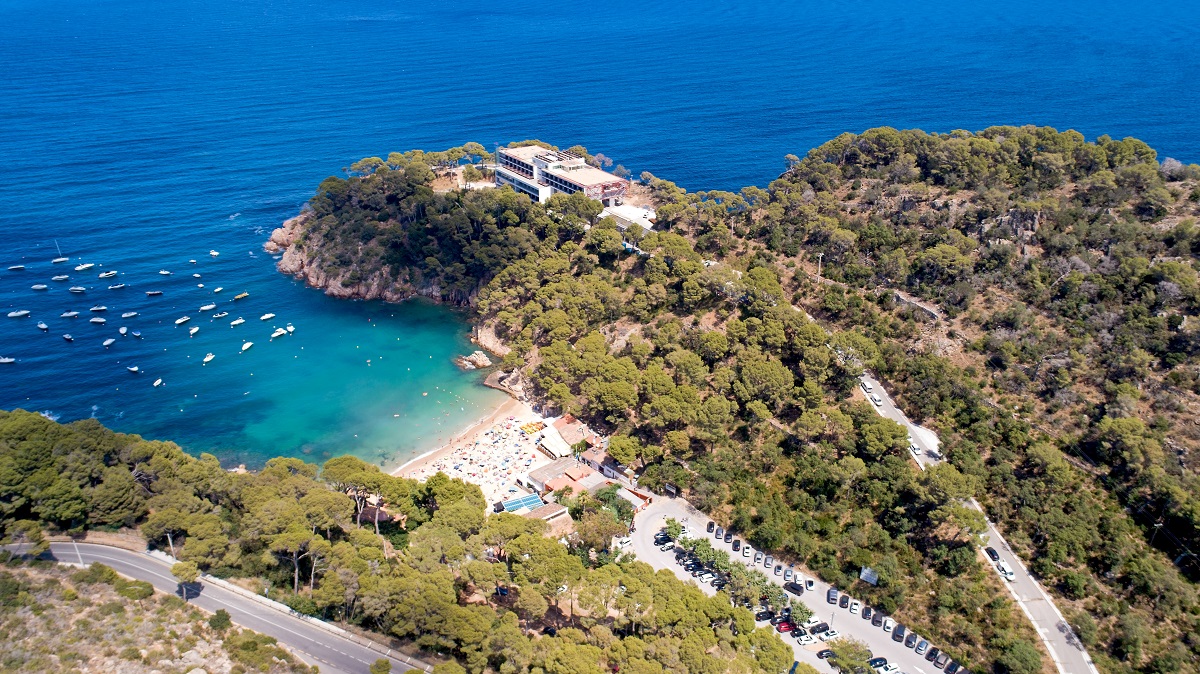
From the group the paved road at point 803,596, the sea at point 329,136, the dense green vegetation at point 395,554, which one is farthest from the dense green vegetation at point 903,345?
the sea at point 329,136

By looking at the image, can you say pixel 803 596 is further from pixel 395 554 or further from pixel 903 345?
pixel 395 554

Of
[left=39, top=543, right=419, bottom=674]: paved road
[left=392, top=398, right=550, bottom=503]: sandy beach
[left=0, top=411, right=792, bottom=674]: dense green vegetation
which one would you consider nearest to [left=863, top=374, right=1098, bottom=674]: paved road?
[left=0, top=411, right=792, bottom=674]: dense green vegetation

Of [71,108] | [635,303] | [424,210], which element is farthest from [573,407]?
[71,108]

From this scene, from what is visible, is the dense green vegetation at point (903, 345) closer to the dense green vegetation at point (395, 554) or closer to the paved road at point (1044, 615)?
the paved road at point (1044, 615)

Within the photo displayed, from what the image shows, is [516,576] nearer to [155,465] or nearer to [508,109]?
[155,465]

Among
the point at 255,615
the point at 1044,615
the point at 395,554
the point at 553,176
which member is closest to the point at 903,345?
the point at 1044,615

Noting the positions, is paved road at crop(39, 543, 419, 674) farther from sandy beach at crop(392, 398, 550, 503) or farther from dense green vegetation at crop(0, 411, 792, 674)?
sandy beach at crop(392, 398, 550, 503)
